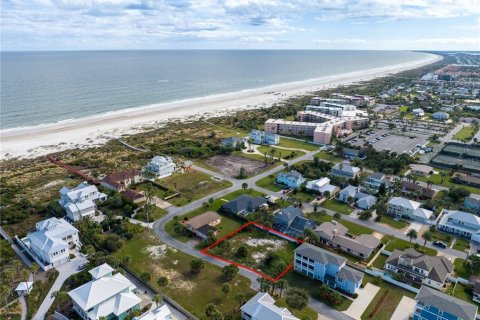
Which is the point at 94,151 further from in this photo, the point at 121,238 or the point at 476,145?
the point at 476,145

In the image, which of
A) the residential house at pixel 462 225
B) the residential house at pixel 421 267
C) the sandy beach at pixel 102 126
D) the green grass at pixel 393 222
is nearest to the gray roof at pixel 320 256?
the residential house at pixel 421 267

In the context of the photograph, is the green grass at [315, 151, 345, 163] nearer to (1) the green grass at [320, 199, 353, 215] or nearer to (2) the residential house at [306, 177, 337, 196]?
(2) the residential house at [306, 177, 337, 196]

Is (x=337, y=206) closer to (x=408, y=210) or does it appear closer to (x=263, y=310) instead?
(x=408, y=210)

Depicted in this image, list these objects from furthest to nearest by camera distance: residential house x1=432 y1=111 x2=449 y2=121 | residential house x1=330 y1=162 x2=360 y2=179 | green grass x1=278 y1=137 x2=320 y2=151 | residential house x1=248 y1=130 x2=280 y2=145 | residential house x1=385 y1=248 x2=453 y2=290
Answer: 1. residential house x1=432 y1=111 x2=449 y2=121
2. residential house x1=248 y1=130 x2=280 y2=145
3. green grass x1=278 y1=137 x2=320 y2=151
4. residential house x1=330 y1=162 x2=360 y2=179
5. residential house x1=385 y1=248 x2=453 y2=290

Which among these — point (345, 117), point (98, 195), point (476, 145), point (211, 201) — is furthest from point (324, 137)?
point (98, 195)

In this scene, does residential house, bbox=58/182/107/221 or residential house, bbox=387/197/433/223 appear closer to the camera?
residential house, bbox=58/182/107/221

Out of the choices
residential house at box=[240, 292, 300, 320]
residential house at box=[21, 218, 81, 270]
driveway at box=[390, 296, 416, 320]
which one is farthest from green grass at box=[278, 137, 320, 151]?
residential house at box=[240, 292, 300, 320]
